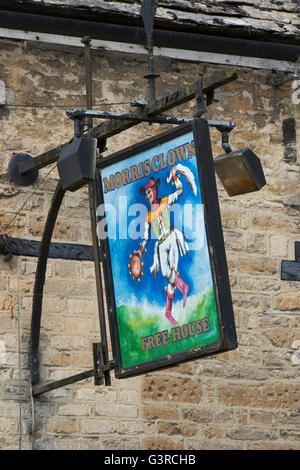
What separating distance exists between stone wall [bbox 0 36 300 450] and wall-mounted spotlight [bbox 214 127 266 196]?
1.58m

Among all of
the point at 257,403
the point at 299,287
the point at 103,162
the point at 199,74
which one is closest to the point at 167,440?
the point at 257,403

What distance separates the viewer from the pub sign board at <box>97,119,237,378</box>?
6.94m

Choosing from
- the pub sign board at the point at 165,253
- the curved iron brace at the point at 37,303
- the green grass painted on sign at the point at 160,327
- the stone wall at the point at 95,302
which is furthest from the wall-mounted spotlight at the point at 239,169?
the stone wall at the point at 95,302

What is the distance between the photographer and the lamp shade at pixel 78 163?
7.26m

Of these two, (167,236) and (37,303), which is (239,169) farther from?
(37,303)

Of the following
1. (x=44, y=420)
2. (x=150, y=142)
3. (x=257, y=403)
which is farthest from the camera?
(x=257, y=403)

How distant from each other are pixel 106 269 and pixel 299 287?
2294mm

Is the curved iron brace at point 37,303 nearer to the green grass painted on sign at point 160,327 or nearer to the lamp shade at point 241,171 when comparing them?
the green grass painted on sign at point 160,327

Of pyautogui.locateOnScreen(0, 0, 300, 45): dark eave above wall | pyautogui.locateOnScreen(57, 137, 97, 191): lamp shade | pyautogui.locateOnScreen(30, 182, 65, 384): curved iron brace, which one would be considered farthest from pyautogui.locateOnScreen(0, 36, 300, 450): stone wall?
pyautogui.locateOnScreen(57, 137, 97, 191): lamp shade

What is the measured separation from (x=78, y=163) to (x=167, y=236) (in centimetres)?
68

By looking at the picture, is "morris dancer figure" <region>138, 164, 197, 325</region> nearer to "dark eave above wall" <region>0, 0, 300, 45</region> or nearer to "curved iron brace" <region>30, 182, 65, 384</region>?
"curved iron brace" <region>30, 182, 65, 384</region>

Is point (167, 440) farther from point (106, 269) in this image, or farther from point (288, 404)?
point (106, 269)

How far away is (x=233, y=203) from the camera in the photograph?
9.42 m

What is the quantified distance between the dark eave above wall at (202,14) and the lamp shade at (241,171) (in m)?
1.81
